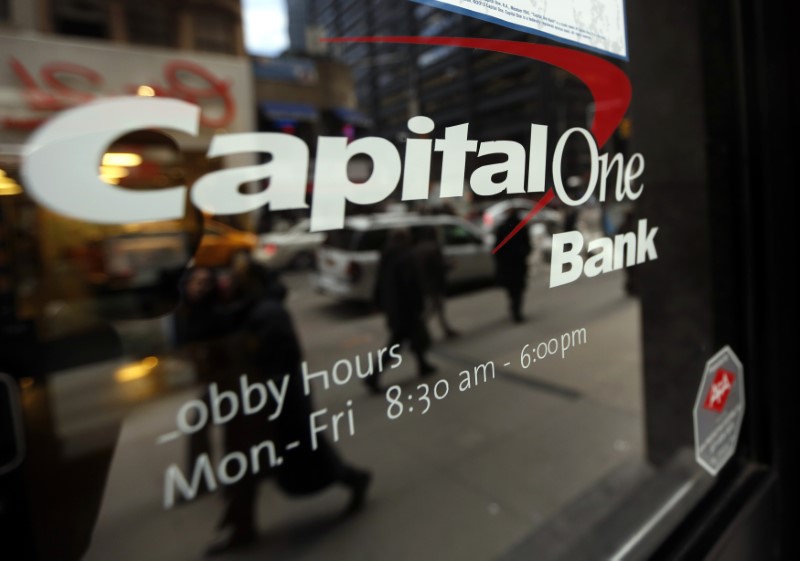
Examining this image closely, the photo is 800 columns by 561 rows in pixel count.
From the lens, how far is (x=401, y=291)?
7.18 ft

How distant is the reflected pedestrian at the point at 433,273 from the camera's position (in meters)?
2.19

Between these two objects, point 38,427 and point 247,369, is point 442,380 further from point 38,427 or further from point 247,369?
point 38,427

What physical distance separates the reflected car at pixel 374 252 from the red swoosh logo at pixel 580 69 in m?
0.28

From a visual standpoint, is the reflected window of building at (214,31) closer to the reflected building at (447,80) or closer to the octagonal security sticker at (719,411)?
the reflected building at (447,80)

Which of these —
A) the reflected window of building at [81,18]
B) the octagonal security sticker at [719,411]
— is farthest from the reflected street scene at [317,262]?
the octagonal security sticker at [719,411]

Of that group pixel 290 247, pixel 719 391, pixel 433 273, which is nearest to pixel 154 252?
pixel 290 247

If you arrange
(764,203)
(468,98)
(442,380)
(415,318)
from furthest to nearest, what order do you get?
(415,318)
(764,203)
(468,98)
(442,380)

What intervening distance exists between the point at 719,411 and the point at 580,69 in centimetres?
162

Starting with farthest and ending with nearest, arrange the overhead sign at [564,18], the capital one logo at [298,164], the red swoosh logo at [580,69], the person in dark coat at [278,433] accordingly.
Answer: the red swoosh logo at [580,69] → the overhead sign at [564,18] → the person in dark coat at [278,433] → the capital one logo at [298,164]

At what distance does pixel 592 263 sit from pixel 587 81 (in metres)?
0.64

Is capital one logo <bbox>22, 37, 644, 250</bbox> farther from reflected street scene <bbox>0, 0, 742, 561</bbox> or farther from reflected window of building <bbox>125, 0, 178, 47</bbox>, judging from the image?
reflected window of building <bbox>125, 0, 178, 47</bbox>

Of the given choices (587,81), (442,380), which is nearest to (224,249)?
(442,380)

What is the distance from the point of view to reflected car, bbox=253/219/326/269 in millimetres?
1370

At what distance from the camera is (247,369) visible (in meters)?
1.80
